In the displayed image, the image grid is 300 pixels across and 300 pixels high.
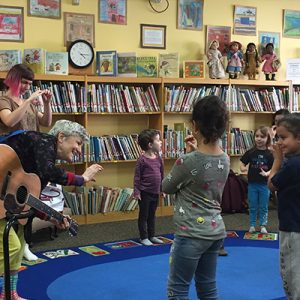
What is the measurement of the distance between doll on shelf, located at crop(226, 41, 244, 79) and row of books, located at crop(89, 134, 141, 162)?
5.52 feet

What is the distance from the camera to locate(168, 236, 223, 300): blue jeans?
235 cm

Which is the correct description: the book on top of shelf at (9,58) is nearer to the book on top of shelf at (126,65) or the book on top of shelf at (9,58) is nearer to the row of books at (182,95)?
the book on top of shelf at (126,65)

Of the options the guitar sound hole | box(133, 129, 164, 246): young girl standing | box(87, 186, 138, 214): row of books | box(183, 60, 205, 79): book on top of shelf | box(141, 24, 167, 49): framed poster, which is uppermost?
box(141, 24, 167, 49): framed poster

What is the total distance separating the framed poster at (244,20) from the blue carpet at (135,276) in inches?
139

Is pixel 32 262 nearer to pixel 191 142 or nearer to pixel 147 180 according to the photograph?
pixel 147 180

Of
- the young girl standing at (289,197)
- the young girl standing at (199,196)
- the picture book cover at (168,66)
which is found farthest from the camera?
the picture book cover at (168,66)

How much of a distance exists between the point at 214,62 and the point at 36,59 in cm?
236

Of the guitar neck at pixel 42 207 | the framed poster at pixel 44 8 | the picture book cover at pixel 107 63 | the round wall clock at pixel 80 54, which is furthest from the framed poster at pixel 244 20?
the guitar neck at pixel 42 207

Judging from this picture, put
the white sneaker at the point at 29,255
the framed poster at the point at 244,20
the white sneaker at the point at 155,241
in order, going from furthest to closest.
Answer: the framed poster at the point at 244,20 → the white sneaker at the point at 155,241 → the white sneaker at the point at 29,255

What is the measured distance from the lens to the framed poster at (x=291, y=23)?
7.47 m

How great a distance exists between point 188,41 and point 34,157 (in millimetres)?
4480

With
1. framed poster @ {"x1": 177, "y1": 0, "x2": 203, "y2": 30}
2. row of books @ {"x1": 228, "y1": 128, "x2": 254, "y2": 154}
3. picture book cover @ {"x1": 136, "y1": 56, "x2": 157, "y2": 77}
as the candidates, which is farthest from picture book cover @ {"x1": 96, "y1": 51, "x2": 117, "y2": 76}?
row of books @ {"x1": 228, "y1": 128, "x2": 254, "y2": 154}

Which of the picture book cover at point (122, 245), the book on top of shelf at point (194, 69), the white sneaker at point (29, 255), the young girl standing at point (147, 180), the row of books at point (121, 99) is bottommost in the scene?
the picture book cover at point (122, 245)

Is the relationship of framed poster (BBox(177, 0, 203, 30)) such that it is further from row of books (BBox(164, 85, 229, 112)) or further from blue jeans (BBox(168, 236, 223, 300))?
blue jeans (BBox(168, 236, 223, 300))
